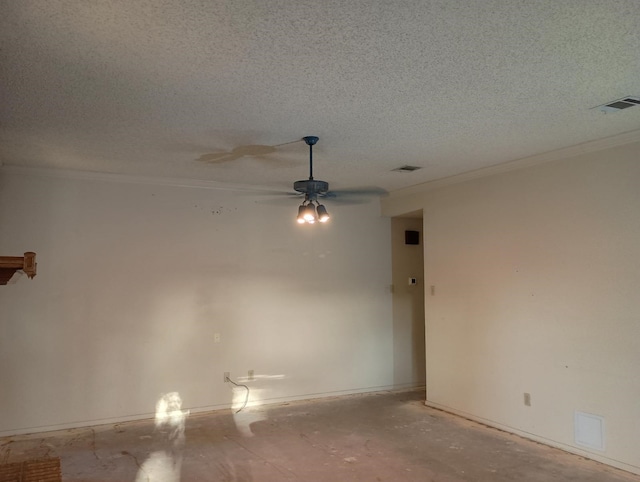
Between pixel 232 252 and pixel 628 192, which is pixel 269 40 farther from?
pixel 232 252

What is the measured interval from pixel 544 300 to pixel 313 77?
2.93 meters

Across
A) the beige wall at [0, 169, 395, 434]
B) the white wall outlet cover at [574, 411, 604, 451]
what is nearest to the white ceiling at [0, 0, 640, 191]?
the beige wall at [0, 169, 395, 434]

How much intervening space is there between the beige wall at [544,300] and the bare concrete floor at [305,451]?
0.30 meters

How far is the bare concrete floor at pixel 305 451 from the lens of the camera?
3.46 m

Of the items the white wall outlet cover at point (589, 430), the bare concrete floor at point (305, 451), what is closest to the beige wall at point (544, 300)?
the white wall outlet cover at point (589, 430)

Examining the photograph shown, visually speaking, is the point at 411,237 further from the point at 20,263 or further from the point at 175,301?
the point at 20,263

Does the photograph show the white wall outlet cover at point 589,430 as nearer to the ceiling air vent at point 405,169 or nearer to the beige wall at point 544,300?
the beige wall at point 544,300

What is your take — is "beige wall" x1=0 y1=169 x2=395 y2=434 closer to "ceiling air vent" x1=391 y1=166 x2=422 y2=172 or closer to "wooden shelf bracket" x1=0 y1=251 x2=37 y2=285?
"ceiling air vent" x1=391 y1=166 x2=422 y2=172

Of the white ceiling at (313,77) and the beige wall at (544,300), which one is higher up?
the white ceiling at (313,77)

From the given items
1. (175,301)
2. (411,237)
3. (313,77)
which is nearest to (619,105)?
(313,77)

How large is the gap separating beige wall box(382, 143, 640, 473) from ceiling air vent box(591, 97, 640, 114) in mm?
660

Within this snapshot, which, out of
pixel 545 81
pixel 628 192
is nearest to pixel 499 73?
pixel 545 81

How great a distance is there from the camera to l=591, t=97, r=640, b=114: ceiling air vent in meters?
2.92

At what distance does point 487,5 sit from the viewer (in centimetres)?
192
